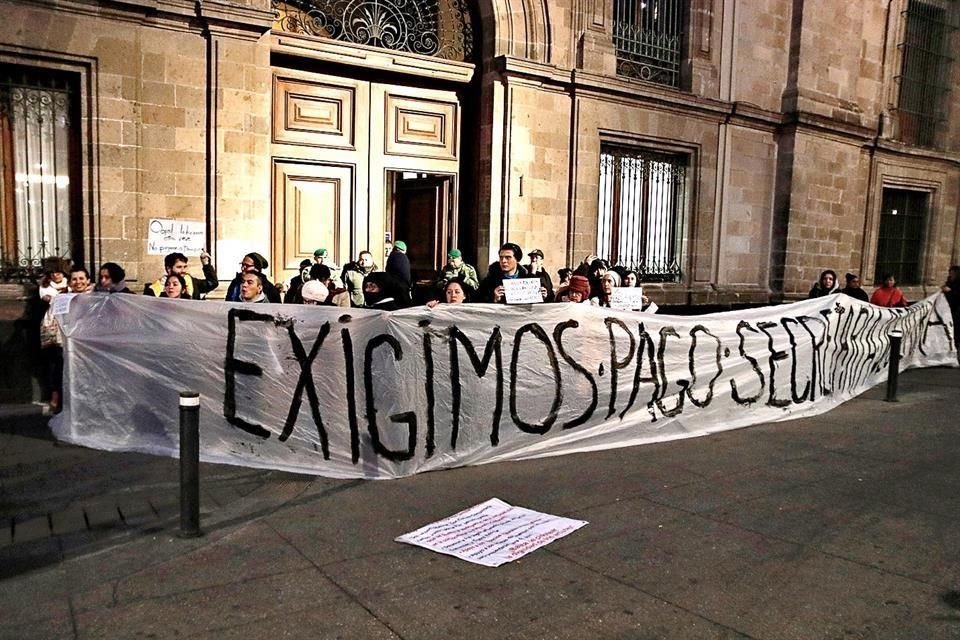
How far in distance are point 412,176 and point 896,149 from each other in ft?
38.3

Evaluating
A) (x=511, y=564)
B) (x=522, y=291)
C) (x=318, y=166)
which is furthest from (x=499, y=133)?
(x=511, y=564)

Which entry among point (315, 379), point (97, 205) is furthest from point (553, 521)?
point (97, 205)

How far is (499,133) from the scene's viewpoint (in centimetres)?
1086

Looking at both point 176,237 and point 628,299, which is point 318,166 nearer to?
point 176,237

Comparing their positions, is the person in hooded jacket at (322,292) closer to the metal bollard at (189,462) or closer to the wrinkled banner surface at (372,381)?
the wrinkled banner surface at (372,381)

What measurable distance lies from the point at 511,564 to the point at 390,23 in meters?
8.47

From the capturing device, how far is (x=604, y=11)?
11.7 metres

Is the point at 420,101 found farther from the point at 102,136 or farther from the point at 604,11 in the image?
the point at 102,136

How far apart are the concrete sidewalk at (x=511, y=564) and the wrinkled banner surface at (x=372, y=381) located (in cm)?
21

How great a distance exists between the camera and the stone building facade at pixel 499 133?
8266 millimetres

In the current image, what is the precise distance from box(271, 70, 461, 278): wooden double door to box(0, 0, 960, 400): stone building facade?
0.03m

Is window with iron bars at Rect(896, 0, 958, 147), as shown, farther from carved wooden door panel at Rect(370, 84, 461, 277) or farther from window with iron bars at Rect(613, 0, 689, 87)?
carved wooden door panel at Rect(370, 84, 461, 277)

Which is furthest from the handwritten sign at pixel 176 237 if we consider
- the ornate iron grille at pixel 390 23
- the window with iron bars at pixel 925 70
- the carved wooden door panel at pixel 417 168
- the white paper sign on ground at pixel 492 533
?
the window with iron bars at pixel 925 70

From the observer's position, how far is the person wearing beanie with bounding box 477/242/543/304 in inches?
293
